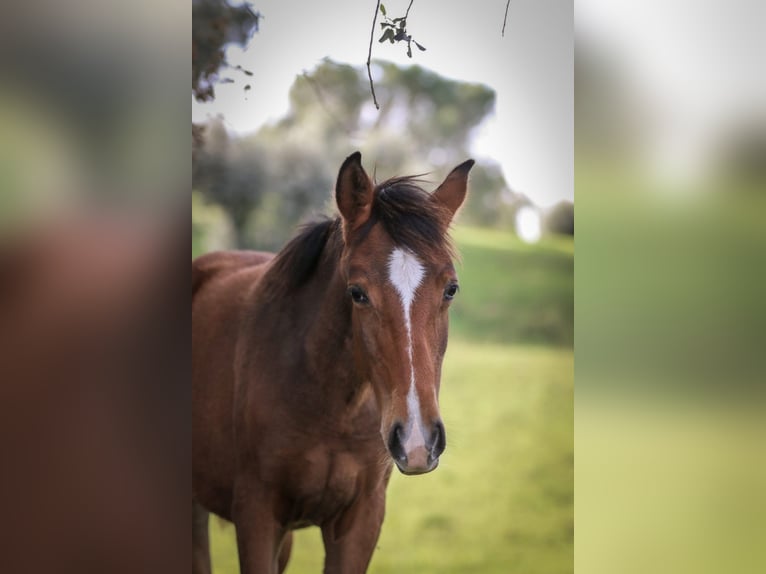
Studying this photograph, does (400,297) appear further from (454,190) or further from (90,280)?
(90,280)

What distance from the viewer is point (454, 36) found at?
2287 millimetres

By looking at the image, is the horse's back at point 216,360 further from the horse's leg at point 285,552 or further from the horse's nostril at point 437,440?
the horse's nostril at point 437,440

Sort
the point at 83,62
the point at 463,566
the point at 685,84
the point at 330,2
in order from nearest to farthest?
the point at 83,62
the point at 685,84
the point at 330,2
the point at 463,566

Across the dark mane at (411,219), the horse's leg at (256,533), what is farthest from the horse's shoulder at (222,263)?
the horse's leg at (256,533)

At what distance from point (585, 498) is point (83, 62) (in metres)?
1.64

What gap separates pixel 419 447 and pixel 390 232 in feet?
1.61

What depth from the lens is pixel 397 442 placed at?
1694 mm

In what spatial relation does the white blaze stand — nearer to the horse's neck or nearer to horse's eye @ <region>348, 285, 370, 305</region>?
horse's eye @ <region>348, 285, 370, 305</region>

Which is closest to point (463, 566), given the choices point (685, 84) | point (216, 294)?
point (216, 294)

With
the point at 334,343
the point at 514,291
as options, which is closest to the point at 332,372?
the point at 334,343

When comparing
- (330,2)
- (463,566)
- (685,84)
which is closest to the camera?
(685,84)

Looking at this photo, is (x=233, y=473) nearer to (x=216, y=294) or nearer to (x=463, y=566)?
(x=216, y=294)

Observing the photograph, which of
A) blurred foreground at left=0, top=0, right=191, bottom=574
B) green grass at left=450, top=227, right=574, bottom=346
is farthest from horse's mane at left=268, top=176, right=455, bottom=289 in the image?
blurred foreground at left=0, top=0, right=191, bottom=574

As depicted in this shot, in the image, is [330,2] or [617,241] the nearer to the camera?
[617,241]
